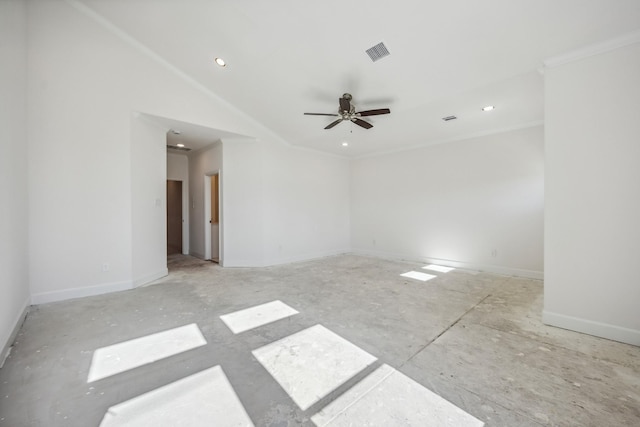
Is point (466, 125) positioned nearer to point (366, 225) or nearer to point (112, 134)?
point (366, 225)

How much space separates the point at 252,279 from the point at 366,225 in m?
3.76

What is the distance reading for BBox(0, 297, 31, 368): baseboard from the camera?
2.05 metres

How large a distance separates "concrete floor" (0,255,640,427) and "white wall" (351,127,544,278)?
108cm

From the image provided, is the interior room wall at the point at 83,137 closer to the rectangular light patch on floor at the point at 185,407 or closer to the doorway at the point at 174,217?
the rectangular light patch on floor at the point at 185,407

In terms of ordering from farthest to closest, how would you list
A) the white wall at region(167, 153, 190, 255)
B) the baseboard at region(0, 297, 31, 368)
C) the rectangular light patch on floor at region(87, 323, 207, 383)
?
the white wall at region(167, 153, 190, 255) < the baseboard at region(0, 297, 31, 368) < the rectangular light patch on floor at region(87, 323, 207, 383)

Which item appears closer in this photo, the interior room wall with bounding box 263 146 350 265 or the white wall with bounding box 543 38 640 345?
the white wall with bounding box 543 38 640 345

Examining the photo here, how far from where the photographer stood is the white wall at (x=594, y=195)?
7.55 ft

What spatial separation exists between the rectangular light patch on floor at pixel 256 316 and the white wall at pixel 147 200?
2200 millimetres

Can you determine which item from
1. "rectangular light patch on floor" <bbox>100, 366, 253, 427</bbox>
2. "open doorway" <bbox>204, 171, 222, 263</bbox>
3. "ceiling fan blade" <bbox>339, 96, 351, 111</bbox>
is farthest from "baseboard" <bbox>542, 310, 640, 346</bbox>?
"open doorway" <bbox>204, 171, 222, 263</bbox>

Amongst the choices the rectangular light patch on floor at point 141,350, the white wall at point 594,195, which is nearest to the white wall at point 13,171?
the rectangular light patch on floor at point 141,350

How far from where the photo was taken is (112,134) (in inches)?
145

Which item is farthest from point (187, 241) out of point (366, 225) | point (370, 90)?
point (370, 90)

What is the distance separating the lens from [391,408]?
151 centimetres

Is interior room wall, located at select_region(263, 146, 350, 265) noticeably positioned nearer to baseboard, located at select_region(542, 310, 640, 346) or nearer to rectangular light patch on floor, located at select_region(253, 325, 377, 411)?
rectangular light patch on floor, located at select_region(253, 325, 377, 411)
